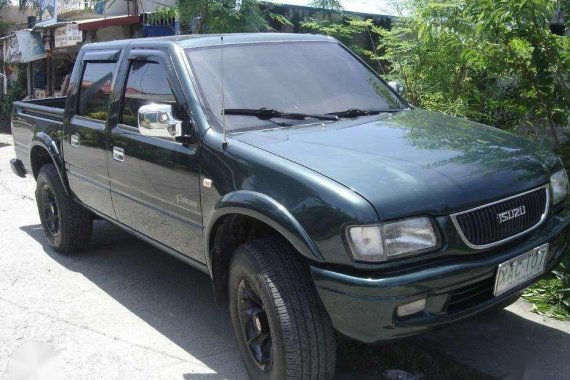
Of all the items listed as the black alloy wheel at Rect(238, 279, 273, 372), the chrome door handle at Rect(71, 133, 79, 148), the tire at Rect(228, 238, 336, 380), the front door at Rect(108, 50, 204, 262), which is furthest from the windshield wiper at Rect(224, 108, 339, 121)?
the chrome door handle at Rect(71, 133, 79, 148)

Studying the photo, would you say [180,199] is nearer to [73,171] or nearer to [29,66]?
[73,171]

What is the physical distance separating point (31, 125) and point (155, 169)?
2.73m

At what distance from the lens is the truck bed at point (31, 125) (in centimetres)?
552

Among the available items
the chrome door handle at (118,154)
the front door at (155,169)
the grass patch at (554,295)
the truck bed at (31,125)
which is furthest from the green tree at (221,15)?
the grass patch at (554,295)

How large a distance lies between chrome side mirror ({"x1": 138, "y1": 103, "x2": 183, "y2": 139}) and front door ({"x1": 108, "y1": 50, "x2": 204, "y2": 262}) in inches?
5.9

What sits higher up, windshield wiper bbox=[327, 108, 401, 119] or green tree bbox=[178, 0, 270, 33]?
green tree bbox=[178, 0, 270, 33]

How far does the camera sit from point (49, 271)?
17.7ft

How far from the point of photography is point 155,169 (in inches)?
154

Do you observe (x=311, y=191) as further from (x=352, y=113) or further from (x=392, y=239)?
(x=352, y=113)

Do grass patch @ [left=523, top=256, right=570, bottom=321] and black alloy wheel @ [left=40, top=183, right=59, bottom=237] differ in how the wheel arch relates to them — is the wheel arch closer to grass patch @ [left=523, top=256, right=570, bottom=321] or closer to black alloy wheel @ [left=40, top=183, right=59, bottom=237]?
grass patch @ [left=523, top=256, right=570, bottom=321]

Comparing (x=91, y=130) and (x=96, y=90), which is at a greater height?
(x=96, y=90)

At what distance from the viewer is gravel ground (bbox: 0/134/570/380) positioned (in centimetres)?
356

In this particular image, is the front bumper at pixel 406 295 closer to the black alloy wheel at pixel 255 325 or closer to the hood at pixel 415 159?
the hood at pixel 415 159

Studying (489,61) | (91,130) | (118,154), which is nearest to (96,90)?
(91,130)
